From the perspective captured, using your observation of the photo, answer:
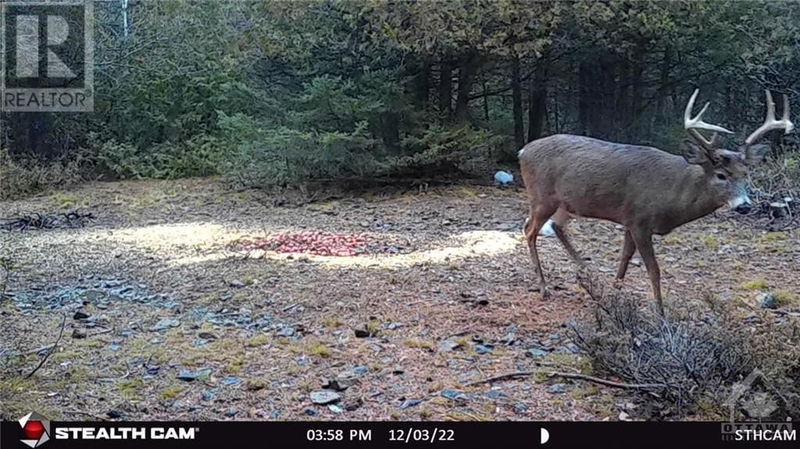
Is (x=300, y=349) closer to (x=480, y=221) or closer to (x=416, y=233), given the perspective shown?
(x=416, y=233)

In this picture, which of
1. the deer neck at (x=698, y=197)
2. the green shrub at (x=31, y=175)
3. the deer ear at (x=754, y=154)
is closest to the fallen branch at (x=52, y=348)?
the deer neck at (x=698, y=197)

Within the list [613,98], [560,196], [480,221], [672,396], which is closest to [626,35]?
[613,98]

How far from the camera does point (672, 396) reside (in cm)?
290

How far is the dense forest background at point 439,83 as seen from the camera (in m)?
8.54

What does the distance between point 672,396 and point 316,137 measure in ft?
20.3

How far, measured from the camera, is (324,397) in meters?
3.16

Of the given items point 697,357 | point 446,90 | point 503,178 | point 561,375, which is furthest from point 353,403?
point 446,90

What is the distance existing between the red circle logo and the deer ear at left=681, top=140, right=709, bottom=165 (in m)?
3.35

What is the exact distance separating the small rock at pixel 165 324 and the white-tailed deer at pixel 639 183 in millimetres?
2067

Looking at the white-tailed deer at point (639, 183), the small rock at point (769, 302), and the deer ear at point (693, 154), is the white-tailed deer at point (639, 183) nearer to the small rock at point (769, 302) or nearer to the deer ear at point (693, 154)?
the deer ear at point (693, 154)

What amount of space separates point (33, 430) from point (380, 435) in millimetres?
979

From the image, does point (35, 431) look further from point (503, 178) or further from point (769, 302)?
point (503, 178)

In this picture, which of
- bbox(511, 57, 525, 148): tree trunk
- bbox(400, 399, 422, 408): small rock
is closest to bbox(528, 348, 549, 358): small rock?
bbox(400, 399, 422, 408): small rock

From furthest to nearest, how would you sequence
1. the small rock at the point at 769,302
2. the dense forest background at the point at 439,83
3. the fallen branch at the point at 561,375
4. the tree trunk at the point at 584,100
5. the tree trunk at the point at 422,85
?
Answer: the tree trunk at the point at 584,100
the tree trunk at the point at 422,85
the dense forest background at the point at 439,83
the small rock at the point at 769,302
the fallen branch at the point at 561,375
